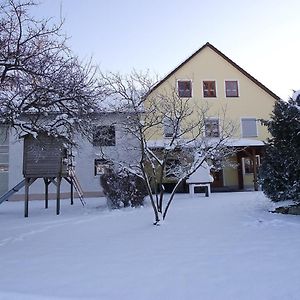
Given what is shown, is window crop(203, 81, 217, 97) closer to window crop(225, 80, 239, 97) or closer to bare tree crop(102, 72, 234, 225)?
window crop(225, 80, 239, 97)

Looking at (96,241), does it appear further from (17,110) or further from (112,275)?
(17,110)

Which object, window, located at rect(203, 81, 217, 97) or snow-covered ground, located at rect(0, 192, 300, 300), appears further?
window, located at rect(203, 81, 217, 97)

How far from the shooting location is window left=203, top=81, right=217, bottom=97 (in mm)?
28039

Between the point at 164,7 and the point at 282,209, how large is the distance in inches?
292

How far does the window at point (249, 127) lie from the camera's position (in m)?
28.0

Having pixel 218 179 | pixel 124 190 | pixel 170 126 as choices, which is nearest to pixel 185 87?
pixel 218 179

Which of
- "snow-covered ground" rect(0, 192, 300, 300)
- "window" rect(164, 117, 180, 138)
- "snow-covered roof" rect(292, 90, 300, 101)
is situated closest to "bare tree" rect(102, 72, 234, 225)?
"window" rect(164, 117, 180, 138)

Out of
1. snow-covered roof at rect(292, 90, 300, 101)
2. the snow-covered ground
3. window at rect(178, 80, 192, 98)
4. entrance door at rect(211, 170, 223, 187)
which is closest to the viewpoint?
the snow-covered ground

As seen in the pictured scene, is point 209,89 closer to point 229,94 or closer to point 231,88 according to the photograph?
point 229,94

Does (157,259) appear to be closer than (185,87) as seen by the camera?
Yes

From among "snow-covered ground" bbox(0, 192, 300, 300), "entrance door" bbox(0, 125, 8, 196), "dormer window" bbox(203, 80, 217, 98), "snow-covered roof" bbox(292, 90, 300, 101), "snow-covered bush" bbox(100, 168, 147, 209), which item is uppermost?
"dormer window" bbox(203, 80, 217, 98)

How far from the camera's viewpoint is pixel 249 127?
28125mm

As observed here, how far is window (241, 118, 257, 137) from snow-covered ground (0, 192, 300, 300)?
16500mm

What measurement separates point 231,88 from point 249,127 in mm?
3287
